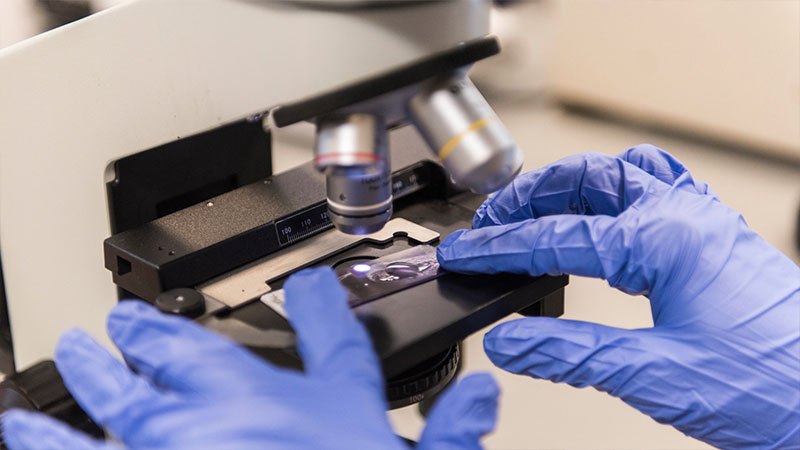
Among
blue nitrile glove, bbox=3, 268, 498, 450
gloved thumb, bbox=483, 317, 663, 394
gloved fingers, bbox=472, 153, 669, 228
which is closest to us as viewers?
blue nitrile glove, bbox=3, 268, 498, 450

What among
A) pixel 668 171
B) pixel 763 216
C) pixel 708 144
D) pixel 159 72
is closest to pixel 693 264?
pixel 668 171

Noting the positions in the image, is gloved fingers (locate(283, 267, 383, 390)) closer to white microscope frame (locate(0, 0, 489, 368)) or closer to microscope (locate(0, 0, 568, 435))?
microscope (locate(0, 0, 568, 435))

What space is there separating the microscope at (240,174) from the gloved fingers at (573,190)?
51 mm

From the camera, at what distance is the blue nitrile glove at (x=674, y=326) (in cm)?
80

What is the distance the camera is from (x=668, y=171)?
3.42 ft

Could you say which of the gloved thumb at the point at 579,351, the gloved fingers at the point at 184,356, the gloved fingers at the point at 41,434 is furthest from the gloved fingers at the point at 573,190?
the gloved fingers at the point at 41,434

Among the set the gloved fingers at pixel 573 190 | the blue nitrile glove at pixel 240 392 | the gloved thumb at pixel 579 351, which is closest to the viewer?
the blue nitrile glove at pixel 240 392

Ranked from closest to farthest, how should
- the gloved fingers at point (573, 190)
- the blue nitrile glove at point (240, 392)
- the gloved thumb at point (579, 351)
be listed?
the blue nitrile glove at point (240, 392) < the gloved thumb at point (579, 351) < the gloved fingers at point (573, 190)

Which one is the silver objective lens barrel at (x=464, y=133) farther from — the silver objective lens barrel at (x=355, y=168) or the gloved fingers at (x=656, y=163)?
the gloved fingers at (x=656, y=163)

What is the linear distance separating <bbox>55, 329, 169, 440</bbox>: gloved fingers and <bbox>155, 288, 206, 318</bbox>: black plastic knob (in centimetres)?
10

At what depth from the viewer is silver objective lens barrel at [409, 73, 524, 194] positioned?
2.11ft

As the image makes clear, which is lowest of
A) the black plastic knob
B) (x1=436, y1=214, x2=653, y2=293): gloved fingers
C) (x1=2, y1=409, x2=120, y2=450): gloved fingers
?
(x1=2, y1=409, x2=120, y2=450): gloved fingers

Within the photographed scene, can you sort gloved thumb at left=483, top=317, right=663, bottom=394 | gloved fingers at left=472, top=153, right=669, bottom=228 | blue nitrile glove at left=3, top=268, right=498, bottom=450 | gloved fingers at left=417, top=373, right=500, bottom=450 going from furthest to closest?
gloved fingers at left=472, top=153, right=669, bottom=228 → gloved thumb at left=483, top=317, right=663, bottom=394 → gloved fingers at left=417, top=373, right=500, bottom=450 → blue nitrile glove at left=3, top=268, right=498, bottom=450

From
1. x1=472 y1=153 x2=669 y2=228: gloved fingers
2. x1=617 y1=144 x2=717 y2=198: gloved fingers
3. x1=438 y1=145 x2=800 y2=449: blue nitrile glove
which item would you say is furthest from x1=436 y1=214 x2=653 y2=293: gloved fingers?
x1=617 y1=144 x2=717 y2=198: gloved fingers
